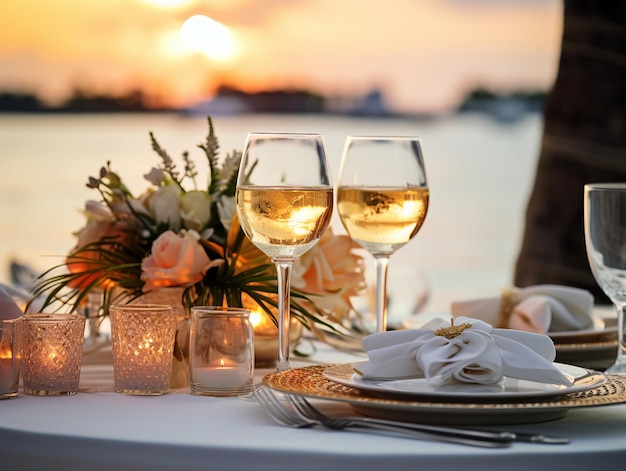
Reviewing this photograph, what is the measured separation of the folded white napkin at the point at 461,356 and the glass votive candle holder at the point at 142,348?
288 mm

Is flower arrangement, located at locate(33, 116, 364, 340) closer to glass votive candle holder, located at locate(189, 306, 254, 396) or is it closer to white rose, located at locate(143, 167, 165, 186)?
white rose, located at locate(143, 167, 165, 186)

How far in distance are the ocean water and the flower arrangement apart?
79 mm

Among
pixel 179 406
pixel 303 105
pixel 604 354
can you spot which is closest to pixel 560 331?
pixel 604 354

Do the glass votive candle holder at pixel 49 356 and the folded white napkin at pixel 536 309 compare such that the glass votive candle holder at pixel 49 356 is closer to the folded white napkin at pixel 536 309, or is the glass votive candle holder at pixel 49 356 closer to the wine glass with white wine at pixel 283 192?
the wine glass with white wine at pixel 283 192

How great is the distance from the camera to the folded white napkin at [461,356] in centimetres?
110

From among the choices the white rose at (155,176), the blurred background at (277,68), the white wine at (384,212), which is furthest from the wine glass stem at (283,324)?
the blurred background at (277,68)

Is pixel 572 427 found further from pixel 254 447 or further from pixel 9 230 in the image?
pixel 9 230

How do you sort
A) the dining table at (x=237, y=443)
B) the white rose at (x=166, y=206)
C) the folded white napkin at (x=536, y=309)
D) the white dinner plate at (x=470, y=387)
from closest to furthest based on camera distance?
1. the dining table at (x=237, y=443)
2. the white dinner plate at (x=470, y=387)
3. the white rose at (x=166, y=206)
4. the folded white napkin at (x=536, y=309)

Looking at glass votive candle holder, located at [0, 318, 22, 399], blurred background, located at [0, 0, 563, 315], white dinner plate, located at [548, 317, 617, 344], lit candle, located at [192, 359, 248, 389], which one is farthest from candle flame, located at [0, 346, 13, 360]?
blurred background, located at [0, 0, 563, 315]

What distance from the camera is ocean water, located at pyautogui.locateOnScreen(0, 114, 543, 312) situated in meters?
8.91

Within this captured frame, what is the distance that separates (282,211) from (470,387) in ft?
1.24

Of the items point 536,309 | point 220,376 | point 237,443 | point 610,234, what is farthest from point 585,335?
point 237,443

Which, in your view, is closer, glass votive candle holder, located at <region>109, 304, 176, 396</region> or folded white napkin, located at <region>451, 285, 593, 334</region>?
glass votive candle holder, located at <region>109, 304, 176, 396</region>

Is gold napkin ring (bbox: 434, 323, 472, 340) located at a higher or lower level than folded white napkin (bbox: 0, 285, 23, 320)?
lower
